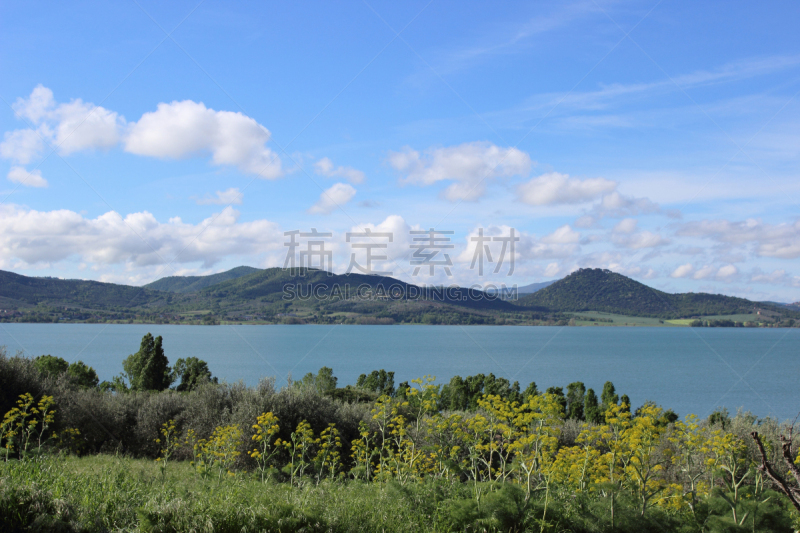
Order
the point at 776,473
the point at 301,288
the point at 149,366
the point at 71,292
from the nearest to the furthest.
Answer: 1. the point at 776,473
2. the point at 149,366
3. the point at 71,292
4. the point at 301,288

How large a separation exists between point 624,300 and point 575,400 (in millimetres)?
135788

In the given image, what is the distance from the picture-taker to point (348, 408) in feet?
50.1

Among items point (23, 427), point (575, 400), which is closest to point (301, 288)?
point (575, 400)

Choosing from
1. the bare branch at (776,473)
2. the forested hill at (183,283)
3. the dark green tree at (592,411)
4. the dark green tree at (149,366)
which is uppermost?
the forested hill at (183,283)

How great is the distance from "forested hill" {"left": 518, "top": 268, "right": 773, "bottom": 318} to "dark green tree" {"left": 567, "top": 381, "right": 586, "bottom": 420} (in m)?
130

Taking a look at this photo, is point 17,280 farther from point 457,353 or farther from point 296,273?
point 457,353

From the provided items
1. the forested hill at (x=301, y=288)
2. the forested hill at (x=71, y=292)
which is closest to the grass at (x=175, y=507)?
the forested hill at (x=301, y=288)

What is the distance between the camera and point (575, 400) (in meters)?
26.9

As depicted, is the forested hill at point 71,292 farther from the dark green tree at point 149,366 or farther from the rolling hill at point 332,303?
the dark green tree at point 149,366

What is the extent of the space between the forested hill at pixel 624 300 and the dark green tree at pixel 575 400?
13028 cm

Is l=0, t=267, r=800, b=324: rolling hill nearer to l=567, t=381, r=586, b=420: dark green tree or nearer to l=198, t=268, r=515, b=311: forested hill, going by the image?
l=198, t=268, r=515, b=311: forested hill

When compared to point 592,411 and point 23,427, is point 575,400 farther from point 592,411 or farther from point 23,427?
point 23,427

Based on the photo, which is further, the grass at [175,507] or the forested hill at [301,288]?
the forested hill at [301,288]

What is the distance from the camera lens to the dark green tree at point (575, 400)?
2608 centimetres
